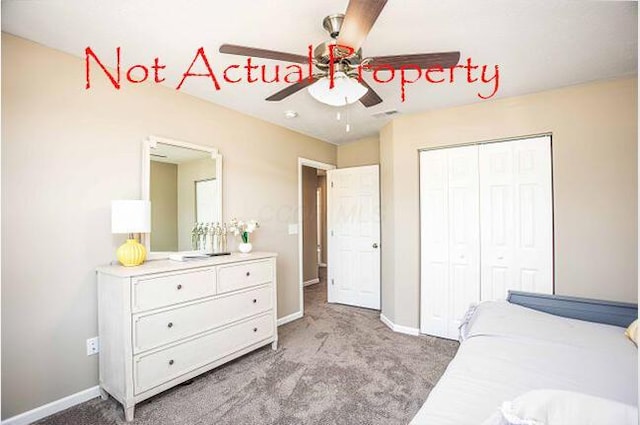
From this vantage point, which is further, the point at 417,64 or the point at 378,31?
the point at 378,31

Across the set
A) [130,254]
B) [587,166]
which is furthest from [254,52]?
[587,166]

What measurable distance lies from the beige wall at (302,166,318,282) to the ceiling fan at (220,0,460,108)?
12.5ft

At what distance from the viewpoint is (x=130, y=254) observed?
7.18ft

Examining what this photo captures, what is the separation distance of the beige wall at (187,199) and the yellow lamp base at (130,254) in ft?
1.79

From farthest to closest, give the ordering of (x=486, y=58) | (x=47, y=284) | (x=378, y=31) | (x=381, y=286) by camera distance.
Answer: (x=381, y=286) < (x=486, y=58) < (x=47, y=284) < (x=378, y=31)

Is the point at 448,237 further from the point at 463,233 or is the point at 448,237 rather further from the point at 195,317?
the point at 195,317

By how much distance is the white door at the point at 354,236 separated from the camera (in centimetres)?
434

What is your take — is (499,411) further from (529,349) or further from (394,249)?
(394,249)

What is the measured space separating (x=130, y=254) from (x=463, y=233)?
2.99 metres

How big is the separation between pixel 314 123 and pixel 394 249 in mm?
1770

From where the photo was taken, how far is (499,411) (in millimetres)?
850

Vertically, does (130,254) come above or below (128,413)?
above

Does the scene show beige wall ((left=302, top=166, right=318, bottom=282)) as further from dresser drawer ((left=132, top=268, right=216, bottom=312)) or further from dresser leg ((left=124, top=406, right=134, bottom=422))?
dresser leg ((left=124, top=406, right=134, bottom=422))

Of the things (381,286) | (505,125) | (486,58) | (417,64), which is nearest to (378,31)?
(417,64)
